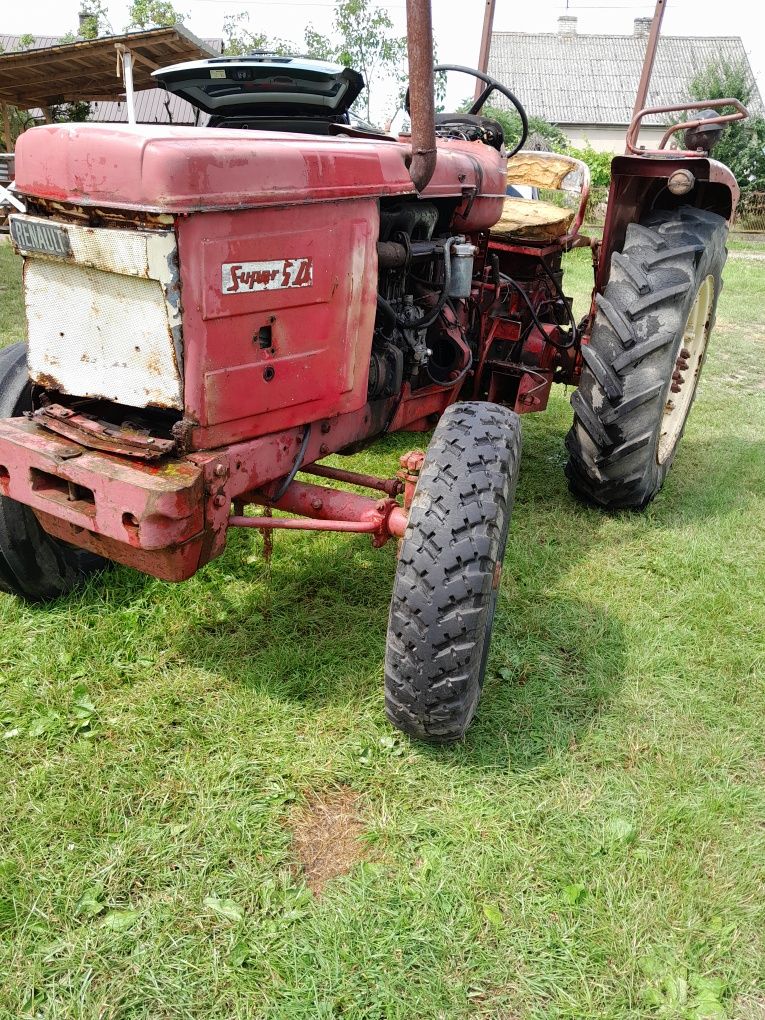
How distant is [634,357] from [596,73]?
3744 cm

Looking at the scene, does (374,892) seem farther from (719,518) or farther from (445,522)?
(719,518)

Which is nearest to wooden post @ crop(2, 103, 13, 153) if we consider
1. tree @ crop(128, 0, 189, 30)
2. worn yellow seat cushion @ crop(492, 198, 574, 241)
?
worn yellow seat cushion @ crop(492, 198, 574, 241)

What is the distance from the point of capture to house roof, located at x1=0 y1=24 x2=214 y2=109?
10.4m

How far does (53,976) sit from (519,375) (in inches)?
129

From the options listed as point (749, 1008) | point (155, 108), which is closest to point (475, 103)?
point (749, 1008)

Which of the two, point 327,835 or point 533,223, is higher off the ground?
point 533,223

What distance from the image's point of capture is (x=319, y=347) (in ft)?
8.30

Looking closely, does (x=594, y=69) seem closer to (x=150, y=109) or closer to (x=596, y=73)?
(x=596, y=73)

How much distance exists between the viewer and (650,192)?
164 inches

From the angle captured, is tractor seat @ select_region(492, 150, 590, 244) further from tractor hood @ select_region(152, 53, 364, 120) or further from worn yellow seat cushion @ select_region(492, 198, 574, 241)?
tractor hood @ select_region(152, 53, 364, 120)

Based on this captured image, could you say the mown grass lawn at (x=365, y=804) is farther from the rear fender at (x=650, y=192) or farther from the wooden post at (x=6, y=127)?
the wooden post at (x=6, y=127)

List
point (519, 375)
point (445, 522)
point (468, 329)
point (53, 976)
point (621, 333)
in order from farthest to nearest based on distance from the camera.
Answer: point (519, 375), point (468, 329), point (621, 333), point (445, 522), point (53, 976)

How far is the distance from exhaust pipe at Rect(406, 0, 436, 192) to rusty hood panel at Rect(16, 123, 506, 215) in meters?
0.16

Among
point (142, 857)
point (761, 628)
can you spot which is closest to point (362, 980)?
point (142, 857)
